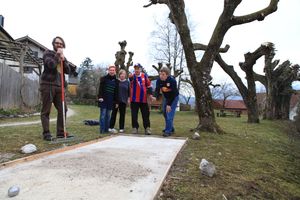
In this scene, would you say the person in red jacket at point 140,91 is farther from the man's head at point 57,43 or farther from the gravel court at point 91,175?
the gravel court at point 91,175

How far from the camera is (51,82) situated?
5.67 meters

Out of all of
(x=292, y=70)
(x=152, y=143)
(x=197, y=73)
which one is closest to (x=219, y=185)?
(x=152, y=143)

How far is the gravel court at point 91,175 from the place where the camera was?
267cm

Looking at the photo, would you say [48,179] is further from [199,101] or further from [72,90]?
[72,90]

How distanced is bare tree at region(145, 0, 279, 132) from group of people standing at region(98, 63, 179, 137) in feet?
3.77

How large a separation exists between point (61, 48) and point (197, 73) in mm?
3962

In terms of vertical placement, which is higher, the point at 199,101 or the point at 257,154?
the point at 199,101

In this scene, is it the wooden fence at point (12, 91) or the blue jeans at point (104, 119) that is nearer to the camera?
the blue jeans at point (104, 119)

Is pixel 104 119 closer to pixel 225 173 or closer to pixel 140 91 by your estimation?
pixel 140 91

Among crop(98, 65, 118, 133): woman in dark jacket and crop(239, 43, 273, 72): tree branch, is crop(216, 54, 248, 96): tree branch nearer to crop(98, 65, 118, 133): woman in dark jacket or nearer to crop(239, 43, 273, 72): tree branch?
crop(239, 43, 273, 72): tree branch

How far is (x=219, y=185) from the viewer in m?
3.35

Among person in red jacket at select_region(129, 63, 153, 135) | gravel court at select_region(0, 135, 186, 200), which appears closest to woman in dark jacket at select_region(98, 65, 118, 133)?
person in red jacket at select_region(129, 63, 153, 135)

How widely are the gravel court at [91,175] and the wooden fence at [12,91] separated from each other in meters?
9.51

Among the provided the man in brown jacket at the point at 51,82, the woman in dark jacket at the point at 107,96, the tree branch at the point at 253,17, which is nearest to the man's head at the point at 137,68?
the woman in dark jacket at the point at 107,96
